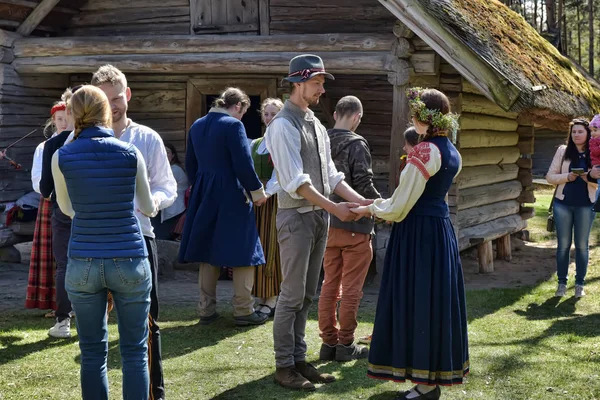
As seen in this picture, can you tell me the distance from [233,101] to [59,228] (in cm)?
169

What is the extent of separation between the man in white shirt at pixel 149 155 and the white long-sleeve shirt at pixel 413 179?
4.13ft

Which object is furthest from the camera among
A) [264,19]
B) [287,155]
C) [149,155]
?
[264,19]

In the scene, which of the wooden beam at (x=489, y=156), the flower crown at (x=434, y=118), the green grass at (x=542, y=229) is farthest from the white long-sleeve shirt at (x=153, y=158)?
the green grass at (x=542, y=229)

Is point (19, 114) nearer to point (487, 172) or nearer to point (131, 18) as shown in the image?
point (131, 18)

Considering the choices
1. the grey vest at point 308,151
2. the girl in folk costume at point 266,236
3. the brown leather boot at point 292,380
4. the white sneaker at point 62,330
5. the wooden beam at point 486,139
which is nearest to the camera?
the grey vest at point 308,151

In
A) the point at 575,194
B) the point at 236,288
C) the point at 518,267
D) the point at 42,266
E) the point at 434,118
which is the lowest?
the point at 518,267

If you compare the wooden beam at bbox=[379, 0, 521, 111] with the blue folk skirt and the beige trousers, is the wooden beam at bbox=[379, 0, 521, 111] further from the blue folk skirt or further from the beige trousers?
the blue folk skirt

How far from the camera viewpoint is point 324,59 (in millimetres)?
9227

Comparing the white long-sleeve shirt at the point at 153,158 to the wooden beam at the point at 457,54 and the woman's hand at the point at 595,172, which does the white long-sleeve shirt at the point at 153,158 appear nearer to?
the wooden beam at the point at 457,54

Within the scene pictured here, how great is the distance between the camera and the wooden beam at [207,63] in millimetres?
9031

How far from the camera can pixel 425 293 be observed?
457 centimetres

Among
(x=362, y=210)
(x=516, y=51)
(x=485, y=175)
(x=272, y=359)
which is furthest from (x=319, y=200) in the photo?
(x=485, y=175)

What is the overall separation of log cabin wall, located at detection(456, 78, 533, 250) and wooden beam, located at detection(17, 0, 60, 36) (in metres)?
5.53

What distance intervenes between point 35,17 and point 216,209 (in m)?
5.60
